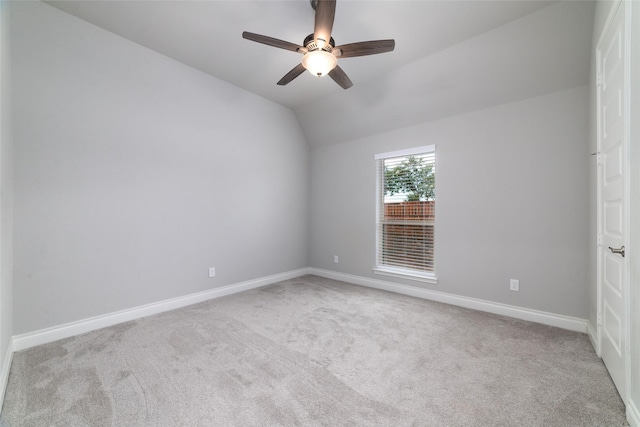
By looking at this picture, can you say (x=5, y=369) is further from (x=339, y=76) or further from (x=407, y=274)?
(x=407, y=274)

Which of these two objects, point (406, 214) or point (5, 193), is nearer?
point (5, 193)

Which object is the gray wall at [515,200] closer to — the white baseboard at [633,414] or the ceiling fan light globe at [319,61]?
the white baseboard at [633,414]

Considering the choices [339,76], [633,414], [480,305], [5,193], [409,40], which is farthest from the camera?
[480,305]

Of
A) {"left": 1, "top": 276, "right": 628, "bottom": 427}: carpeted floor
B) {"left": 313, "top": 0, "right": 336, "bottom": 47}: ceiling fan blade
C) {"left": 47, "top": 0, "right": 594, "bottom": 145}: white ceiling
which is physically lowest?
{"left": 1, "top": 276, "right": 628, "bottom": 427}: carpeted floor

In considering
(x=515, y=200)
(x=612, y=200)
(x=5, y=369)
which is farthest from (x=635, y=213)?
(x=5, y=369)

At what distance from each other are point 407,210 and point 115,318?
12.4 feet

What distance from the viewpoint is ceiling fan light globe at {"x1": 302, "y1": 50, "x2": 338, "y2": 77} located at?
6.80 ft

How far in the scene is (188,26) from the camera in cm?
265

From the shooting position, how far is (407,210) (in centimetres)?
395

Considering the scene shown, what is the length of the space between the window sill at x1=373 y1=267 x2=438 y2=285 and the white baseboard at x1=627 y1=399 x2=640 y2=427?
210 centimetres

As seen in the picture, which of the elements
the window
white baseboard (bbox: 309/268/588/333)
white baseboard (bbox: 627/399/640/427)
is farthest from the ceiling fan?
white baseboard (bbox: 309/268/588/333)

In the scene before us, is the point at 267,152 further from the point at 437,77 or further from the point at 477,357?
the point at 477,357

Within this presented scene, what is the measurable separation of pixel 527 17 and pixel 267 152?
3441mm

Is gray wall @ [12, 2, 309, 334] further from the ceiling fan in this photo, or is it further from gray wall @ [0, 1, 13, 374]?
the ceiling fan
